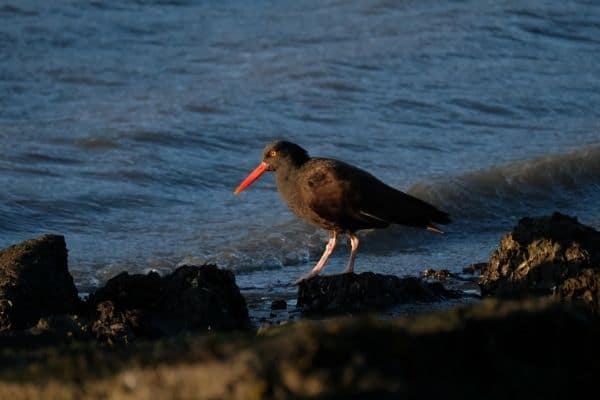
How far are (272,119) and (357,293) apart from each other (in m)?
6.21

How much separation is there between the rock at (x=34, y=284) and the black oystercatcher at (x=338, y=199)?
2.01m

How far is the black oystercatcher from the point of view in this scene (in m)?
7.86

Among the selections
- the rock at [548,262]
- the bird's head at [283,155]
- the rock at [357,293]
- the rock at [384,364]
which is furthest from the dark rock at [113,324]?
the bird's head at [283,155]

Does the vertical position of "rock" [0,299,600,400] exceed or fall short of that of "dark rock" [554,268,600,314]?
it exceeds it

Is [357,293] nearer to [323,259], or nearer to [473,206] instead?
[323,259]

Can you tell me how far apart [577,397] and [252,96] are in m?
10.5

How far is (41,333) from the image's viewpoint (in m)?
5.36

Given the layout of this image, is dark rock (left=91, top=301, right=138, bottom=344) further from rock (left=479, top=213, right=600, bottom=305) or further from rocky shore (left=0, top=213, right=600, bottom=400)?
rock (left=479, top=213, right=600, bottom=305)

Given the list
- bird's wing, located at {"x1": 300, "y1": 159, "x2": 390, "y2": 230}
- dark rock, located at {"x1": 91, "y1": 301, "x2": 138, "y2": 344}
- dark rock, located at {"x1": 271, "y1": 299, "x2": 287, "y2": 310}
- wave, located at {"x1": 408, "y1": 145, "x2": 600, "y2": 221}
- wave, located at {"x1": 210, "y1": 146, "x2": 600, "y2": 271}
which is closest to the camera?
dark rock, located at {"x1": 91, "y1": 301, "x2": 138, "y2": 344}

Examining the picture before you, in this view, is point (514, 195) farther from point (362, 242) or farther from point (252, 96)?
point (252, 96)

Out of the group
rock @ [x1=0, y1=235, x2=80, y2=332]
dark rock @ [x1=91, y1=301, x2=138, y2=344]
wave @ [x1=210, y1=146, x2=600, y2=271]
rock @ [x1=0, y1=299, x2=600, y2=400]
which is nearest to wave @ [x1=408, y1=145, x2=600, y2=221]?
wave @ [x1=210, y1=146, x2=600, y2=271]

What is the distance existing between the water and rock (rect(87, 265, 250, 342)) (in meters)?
1.49

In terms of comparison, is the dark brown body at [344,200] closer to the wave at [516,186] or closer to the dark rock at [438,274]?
the dark rock at [438,274]

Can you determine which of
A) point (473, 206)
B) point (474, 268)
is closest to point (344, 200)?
point (474, 268)
